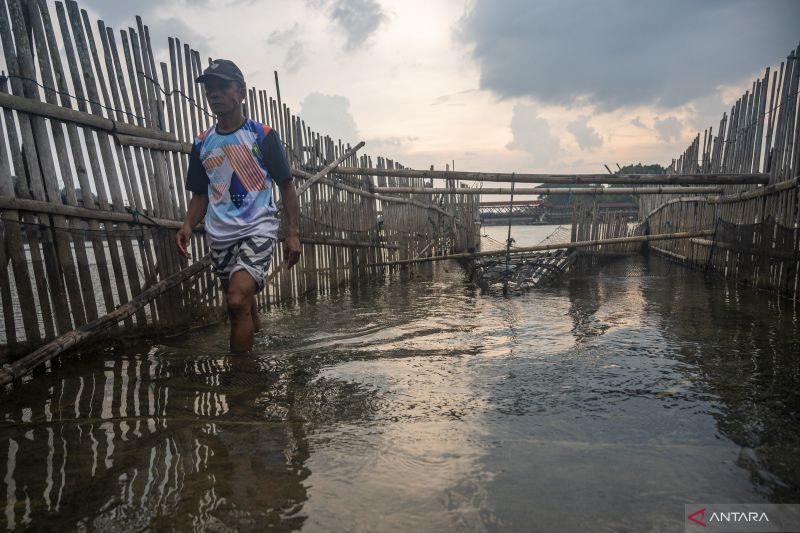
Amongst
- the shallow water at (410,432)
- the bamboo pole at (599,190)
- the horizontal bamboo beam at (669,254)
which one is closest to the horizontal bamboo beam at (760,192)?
the bamboo pole at (599,190)

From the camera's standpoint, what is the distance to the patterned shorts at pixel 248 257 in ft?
11.8

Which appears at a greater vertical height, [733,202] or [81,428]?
[733,202]

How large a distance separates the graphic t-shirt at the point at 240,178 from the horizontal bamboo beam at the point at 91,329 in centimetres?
80

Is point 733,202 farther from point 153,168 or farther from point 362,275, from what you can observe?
point 153,168

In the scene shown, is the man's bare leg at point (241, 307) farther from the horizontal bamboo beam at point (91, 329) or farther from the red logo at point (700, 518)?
the red logo at point (700, 518)

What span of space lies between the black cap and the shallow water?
1.91 meters

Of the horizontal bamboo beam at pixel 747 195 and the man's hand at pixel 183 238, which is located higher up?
the horizontal bamboo beam at pixel 747 195

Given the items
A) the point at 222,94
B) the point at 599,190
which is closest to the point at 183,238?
the point at 222,94

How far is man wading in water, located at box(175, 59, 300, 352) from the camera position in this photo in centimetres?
358

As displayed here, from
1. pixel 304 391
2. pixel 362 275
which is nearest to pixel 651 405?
pixel 304 391

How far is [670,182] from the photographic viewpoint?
311 inches

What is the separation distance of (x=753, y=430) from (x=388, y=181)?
8.75 meters

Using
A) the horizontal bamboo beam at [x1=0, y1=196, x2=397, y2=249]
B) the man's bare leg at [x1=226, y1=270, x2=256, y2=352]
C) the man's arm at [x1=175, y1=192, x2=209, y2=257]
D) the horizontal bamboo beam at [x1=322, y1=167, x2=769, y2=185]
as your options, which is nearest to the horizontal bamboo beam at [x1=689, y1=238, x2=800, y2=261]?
the horizontal bamboo beam at [x1=322, y1=167, x2=769, y2=185]

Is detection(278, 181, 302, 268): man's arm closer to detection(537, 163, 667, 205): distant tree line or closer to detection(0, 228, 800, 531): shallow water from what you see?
detection(0, 228, 800, 531): shallow water
